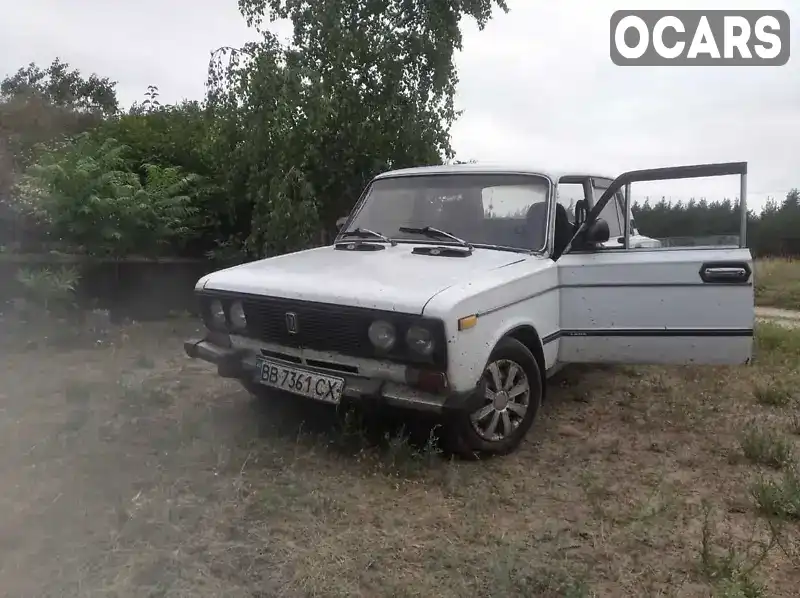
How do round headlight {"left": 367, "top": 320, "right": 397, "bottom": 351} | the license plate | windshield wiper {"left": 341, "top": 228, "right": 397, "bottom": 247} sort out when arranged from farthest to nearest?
windshield wiper {"left": 341, "top": 228, "right": 397, "bottom": 247}
the license plate
round headlight {"left": 367, "top": 320, "right": 397, "bottom": 351}

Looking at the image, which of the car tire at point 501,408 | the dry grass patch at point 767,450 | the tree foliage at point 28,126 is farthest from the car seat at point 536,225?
the tree foliage at point 28,126

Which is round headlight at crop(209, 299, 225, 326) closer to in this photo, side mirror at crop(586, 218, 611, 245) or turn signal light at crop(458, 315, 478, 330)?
turn signal light at crop(458, 315, 478, 330)

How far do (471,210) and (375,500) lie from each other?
2.25m

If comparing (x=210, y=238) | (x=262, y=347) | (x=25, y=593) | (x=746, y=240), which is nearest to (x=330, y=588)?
(x=25, y=593)

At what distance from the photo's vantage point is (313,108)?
27.9 ft

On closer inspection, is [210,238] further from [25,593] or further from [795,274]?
[795,274]

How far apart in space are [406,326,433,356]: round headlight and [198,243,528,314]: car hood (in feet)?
0.36

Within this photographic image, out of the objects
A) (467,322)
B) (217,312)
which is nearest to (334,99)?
(217,312)

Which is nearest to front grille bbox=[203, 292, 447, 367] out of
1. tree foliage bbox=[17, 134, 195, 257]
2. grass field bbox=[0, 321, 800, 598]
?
grass field bbox=[0, 321, 800, 598]

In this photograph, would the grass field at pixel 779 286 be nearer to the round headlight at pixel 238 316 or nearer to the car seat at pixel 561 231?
the car seat at pixel 561 231

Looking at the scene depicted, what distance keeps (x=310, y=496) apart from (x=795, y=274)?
1700 cm

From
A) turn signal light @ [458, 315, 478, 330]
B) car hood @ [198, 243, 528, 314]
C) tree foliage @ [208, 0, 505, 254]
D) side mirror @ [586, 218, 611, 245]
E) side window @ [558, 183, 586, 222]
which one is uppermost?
tree foliage @ [208, 0, 505, 254]

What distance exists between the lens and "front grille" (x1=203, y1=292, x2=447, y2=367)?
142 inches

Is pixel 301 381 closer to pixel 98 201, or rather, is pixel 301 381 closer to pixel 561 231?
pixel 561 231
